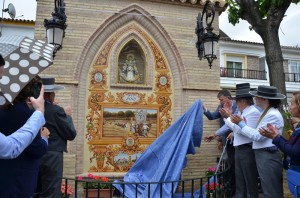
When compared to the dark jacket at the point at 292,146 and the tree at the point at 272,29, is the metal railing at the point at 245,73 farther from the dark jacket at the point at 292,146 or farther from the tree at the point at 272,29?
the dark jacket at the point at 292,146

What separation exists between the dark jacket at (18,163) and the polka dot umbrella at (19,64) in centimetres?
14

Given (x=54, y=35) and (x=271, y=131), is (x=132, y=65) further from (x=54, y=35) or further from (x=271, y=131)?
(x=271, y=131)

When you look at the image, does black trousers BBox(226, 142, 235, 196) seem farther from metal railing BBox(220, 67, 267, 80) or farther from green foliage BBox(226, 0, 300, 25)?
metal railing BBox(220, 67, 267, 80)

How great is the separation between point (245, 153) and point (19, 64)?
134 inches

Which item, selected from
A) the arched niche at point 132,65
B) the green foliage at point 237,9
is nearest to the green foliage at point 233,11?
the green foliage at point 237,9

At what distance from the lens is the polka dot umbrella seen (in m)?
2.12

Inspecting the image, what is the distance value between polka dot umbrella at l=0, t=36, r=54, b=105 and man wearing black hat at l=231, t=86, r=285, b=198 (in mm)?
2747

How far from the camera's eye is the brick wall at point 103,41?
6.73 metres

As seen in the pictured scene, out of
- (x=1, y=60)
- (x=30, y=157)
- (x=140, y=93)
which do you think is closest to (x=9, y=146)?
(x=30, y=157)

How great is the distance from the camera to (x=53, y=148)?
3916 mm

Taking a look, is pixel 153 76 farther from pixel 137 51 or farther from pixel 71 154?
pixel 71 154

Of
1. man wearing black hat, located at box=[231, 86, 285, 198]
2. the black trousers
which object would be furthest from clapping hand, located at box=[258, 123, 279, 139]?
the black trousers

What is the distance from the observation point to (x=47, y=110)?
389 centimetres

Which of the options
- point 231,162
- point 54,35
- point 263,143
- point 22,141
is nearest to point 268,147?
point 263,143
